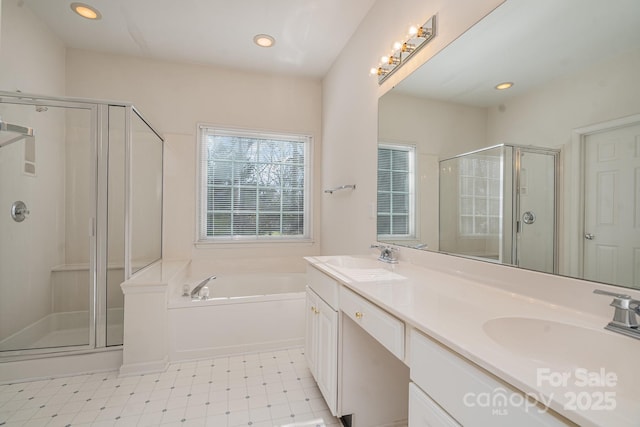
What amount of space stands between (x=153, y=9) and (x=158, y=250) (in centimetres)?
205

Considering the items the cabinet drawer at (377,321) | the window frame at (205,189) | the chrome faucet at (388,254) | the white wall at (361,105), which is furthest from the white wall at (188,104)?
Result: the cabinet drawer at (377,321)

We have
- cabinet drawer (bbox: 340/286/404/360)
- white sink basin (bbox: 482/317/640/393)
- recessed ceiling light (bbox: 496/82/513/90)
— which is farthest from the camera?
recessed ceiling light (bbox: 496/82/513/90)

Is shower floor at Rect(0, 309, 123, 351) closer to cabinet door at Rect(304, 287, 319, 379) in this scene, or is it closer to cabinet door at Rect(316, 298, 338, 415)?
cabinet door at Rect(304, 287, 319, 379)

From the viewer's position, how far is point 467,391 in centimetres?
63

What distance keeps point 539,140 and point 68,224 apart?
2916mm

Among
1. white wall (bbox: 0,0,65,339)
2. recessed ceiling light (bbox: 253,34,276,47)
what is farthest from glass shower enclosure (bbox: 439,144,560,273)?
white wall (bbox: 0,0,65,339)

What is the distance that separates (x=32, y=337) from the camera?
2.01 meters

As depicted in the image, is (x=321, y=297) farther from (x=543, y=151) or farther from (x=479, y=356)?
(x=543, y=151)

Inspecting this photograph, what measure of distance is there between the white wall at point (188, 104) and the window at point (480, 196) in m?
2.19

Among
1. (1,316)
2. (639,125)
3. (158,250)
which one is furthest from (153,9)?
(639,125)

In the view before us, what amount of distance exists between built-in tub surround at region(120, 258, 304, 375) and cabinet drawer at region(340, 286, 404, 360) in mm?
1213

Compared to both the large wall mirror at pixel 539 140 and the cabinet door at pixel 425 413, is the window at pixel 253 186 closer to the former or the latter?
the large wall mirror at pixel 539 140

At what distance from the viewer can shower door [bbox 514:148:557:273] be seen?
0.97 metres

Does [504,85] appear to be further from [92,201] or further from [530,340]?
[92,201]
